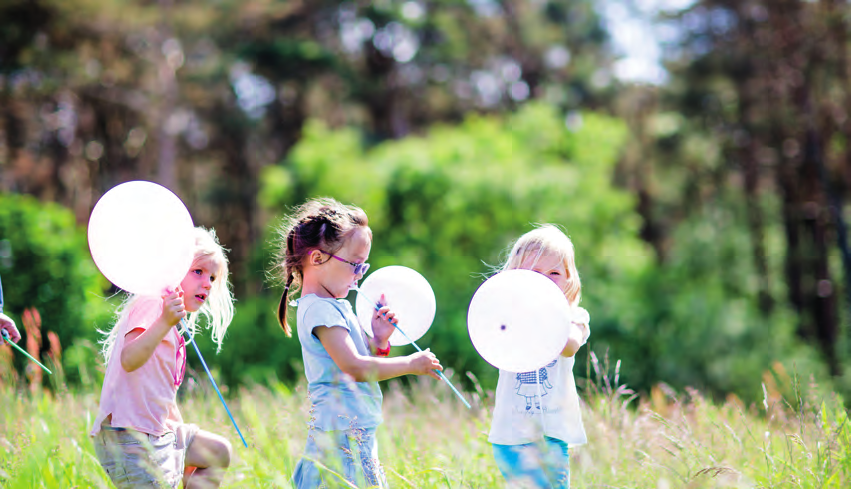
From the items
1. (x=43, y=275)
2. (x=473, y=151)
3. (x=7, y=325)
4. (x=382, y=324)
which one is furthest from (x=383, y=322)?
(x=473, y=151)

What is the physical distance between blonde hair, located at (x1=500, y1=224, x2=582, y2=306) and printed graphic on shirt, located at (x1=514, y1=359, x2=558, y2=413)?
35 centimetres

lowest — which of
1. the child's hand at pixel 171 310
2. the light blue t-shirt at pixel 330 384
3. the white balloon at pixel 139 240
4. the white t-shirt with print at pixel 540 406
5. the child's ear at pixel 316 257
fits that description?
the white t-shirt with print at pixel 540 406

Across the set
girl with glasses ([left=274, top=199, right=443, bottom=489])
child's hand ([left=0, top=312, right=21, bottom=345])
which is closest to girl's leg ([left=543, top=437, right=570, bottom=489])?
girl with glasses ([left=274, top=199, right=443, bottom=489])

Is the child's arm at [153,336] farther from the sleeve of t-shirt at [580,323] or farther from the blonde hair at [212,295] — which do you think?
the sleeve of t-shirt at [580,323]

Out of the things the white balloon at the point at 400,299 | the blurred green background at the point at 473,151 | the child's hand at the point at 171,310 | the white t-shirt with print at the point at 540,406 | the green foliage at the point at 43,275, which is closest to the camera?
the child's hand at the point at 171,310

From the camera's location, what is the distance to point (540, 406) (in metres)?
2.60

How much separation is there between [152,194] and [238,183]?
66.4 feet

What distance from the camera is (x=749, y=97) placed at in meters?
15.6

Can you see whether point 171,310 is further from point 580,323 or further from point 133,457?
point 580,323

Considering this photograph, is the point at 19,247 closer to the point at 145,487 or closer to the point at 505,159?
the point at 145,487

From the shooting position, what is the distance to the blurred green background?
10.9m

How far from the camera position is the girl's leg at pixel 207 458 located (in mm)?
2691

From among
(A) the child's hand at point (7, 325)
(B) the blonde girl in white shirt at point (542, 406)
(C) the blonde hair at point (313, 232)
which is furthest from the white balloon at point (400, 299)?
(A) the child's hand at point (7, 325)

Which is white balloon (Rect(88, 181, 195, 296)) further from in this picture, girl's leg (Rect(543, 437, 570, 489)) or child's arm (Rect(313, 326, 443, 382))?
girl's leg (Rect(543, 437, 570, 489))
